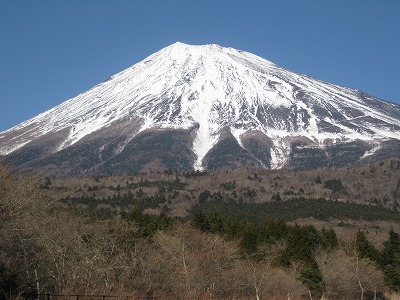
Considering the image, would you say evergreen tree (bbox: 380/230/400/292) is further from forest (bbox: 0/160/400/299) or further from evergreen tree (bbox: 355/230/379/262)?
evergreen tree (bbox: 355/230/379/262)

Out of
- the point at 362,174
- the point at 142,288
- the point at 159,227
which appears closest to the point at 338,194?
the point at 362,174

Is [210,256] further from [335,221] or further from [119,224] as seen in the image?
[335,221]

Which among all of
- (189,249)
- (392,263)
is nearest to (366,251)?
(392,263)

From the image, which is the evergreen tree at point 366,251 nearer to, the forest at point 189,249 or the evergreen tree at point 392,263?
the forest at point 189,249

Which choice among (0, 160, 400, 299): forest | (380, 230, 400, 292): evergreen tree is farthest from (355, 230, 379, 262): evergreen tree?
(380, 230, 400, 292): evergreen tree

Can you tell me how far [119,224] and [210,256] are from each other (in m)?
5.98

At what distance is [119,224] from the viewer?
38656 millimetres

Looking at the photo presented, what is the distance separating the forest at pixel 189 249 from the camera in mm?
23203

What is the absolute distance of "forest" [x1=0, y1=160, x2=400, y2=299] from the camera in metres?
23.2

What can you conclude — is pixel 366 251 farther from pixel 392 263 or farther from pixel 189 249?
pixel 189 249

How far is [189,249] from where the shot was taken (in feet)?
134

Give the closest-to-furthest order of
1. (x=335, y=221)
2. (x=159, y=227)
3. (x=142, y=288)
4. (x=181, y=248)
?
(x=142, y=288)
(x=181, y=248)
(x=159, y=227)
(x=335, y=221)

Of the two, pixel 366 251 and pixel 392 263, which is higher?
pixel 366 251

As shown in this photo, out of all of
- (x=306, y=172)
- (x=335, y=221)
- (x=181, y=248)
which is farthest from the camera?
(x=306, y=172)
